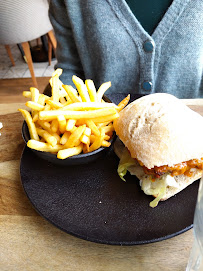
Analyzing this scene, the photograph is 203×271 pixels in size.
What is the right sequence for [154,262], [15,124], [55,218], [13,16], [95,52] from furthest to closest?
1. [13,16]
2. [95,52]
3. [15,124]
4. [55,218]
5. [154,262]

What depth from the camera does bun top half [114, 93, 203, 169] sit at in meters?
0.88

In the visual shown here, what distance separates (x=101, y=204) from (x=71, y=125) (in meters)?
0.29

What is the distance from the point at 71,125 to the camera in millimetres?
893

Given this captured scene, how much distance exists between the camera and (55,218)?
0.78 metres

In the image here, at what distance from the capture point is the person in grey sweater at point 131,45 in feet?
4.27

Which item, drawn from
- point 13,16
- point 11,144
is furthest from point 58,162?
point 13,16

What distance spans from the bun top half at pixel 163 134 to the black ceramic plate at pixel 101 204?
108mm

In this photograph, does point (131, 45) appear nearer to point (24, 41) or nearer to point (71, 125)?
point (71, 125)

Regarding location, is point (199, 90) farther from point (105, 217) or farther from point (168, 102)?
point (105, 217)

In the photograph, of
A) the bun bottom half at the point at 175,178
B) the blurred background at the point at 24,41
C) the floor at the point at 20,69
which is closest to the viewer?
the bun bottom half at the point at 175,178

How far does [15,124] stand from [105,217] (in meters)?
0.70

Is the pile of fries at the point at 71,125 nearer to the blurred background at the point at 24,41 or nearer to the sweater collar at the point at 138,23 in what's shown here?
the sweater collar at the point at 138,23

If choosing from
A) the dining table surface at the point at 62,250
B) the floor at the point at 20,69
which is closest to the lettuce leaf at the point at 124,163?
the dining table surface at the point at 62,250

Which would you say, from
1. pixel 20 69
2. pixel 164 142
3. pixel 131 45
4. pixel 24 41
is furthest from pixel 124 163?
pixel 20 69
